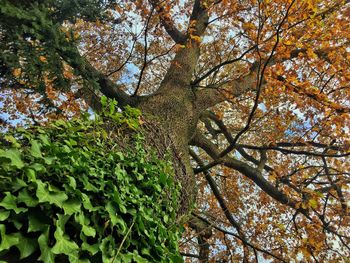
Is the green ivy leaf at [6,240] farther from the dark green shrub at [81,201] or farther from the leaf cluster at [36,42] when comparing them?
the leaf cluster at [36,42]

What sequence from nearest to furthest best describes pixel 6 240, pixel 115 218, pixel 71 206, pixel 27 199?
pixel 6 240 → pixel 27 199 → pixel 71 206 → pixel 115 218

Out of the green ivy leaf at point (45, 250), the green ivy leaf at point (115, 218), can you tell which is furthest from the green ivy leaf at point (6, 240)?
the green ivy leaf at point (115, 218)

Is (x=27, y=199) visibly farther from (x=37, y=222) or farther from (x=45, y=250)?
(x=45, y=250)

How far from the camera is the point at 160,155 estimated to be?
11.8 ft

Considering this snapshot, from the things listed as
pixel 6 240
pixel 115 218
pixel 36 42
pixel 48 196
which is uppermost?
pixel 36 42

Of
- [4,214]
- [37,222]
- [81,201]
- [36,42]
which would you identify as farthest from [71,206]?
[36,42]

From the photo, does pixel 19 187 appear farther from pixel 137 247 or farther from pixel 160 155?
pixel 160 155

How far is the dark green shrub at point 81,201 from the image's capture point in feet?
5.05

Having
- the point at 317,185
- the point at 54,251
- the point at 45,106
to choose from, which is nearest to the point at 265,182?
the point at 317,185

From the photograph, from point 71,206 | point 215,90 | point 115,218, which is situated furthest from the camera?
point 215,90

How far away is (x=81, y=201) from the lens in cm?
178

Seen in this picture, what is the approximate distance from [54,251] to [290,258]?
6334 mm

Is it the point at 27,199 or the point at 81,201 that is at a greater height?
the point at 81,201

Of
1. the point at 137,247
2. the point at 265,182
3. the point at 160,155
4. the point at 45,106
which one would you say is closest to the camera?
the point at 137,247
